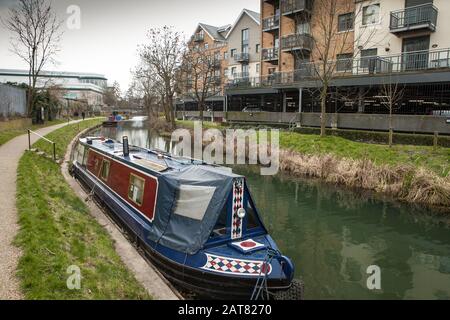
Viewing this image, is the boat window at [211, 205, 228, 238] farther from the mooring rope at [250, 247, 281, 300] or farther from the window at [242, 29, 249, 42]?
the window at [242, 29, 249, 42]

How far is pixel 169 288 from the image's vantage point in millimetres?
6039

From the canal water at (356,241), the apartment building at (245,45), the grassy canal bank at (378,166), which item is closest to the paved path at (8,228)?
the canal water at (356,241)

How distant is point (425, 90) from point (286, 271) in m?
19.8

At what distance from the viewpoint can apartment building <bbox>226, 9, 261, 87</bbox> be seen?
132ft

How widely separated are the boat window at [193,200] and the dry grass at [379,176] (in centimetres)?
958

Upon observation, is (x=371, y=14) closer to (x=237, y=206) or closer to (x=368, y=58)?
(x=368, y=58)

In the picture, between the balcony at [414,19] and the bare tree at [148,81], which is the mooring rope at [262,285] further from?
the bare tree at [148,81]

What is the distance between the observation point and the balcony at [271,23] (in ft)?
105

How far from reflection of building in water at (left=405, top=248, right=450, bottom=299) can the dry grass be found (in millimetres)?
4075

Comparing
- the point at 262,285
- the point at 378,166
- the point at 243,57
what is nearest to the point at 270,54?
the point at 243,57

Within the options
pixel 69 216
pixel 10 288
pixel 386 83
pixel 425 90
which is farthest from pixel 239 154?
pixel 10 288

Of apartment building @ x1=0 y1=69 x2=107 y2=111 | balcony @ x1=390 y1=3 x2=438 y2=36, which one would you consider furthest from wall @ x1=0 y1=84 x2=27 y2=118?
apartment building @ x1=0 y1=69 x2=107 y2=111

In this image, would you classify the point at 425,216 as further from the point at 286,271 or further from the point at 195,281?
the point at 195,281

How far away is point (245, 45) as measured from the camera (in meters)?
42.0
